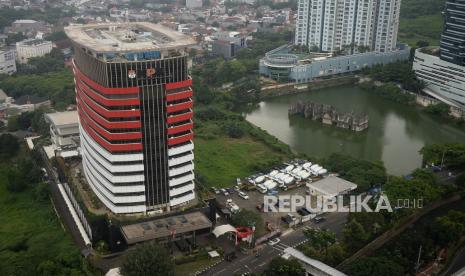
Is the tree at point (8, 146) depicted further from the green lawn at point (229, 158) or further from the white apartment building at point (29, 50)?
the white apartment building at point (29, 50)

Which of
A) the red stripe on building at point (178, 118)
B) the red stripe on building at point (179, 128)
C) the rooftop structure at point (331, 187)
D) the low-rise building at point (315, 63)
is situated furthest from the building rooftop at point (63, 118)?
the low-rise building at point (315, 63)

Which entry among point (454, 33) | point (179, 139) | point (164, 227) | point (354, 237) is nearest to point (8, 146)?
point (179, 139)

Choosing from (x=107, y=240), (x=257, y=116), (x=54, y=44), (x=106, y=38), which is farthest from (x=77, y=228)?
(x=54, y=44)

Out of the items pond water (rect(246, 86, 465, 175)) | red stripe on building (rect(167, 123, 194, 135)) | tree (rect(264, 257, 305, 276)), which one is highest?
red stripe on building (rect(167, 123, 194, 135))

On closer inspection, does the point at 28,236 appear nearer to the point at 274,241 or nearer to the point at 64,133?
the point at 64,133

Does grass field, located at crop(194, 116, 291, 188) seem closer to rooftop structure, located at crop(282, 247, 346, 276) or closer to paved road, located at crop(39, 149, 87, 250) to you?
paved road, located at crop(39, 149, 87, 250)

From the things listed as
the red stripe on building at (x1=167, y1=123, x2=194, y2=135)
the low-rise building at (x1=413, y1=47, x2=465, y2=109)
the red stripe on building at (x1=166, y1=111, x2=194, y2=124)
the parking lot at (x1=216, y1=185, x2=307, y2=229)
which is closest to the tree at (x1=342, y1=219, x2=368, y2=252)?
the parking lot at (x1=216, y1=185, x2=307, y2=229)
